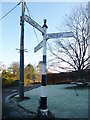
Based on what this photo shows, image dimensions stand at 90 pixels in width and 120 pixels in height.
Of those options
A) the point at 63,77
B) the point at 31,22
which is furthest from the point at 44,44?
the point at 63,77

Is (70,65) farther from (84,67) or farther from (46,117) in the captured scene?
(46,117)

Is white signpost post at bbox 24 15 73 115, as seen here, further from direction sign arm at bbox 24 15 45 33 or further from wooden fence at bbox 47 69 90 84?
wooden fence at bbox 47 69 90 84

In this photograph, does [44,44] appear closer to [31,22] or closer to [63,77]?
[31,22]

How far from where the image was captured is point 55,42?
27891mm

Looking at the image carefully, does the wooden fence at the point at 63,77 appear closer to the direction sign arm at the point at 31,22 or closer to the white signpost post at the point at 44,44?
the white signpost post at the point at 44,44

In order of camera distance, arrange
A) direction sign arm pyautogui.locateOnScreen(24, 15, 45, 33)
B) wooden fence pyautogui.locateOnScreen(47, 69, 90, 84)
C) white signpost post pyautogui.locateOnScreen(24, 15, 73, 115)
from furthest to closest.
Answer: wooden fence pyautogui.locateOnScreen(47, 69, 90, 84) → direction sign arm pyautogui.locateOnScreen(24, 15, 45, 33) → white signpost post pyautogui.locateOnScreen(24, 15, 73, 115)

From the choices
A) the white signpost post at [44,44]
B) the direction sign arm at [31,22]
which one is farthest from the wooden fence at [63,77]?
the direction sign arm at [31,22]

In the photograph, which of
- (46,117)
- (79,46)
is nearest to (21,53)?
(46,117)

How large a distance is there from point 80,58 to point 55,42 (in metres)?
3.34

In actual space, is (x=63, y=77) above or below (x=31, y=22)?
below

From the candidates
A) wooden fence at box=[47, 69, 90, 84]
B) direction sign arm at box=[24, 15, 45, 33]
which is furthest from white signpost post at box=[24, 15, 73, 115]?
wooden fence at box=[47, 69, 90, 84]

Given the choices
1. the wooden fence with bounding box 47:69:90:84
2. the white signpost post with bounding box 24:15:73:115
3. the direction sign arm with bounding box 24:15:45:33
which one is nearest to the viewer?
the white signpost post with bounding box 24:15:73:115

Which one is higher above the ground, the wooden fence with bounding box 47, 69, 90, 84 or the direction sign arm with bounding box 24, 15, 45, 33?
the direction sign arm with bounding box 24, 15, 45, 33

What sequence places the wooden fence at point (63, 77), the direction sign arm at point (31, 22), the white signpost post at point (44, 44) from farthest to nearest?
the wooden fence at point (63, 77) → the direction sign arm at point (31, 22) → the white signpost post at point (44, 44)
